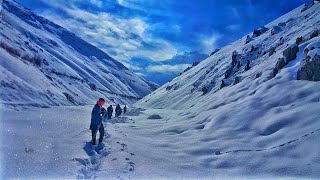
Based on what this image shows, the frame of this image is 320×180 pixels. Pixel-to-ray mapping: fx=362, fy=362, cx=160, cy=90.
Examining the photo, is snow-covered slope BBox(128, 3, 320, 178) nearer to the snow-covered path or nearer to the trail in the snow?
the snow-covered path

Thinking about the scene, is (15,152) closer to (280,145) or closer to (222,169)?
(222,169)

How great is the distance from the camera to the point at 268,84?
89.5 ft

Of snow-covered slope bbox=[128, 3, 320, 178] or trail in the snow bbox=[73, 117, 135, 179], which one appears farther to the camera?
snow-covered slope bbox=[128, 3, 320, 178]

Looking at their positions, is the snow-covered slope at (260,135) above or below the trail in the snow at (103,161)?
above

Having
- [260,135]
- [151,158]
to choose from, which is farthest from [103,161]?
[260,135]

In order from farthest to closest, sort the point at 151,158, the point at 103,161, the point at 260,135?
the point at 260,135, the point at 151,158, the point at 103,161

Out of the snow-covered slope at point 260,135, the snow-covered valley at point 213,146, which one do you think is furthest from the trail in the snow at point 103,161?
the snow-covered slope at point 260,135

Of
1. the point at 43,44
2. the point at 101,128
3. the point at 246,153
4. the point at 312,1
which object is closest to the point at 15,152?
the point at 101,128

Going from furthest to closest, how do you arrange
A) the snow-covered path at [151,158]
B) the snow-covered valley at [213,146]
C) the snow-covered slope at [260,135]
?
the snow-covered slope at [260,135]
the snow-covered valley at [213,146]
the snow-covered path at [151,158]

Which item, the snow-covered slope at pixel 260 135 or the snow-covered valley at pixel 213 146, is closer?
the snow-covered valley at pixel 213 146

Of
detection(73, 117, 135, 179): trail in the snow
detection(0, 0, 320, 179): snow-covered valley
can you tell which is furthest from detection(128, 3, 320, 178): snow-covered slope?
detection(73, 117, 135, 179): trail in the snow

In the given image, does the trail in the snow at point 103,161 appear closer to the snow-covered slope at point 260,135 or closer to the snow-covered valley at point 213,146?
the snow-covered valley at point 213,146

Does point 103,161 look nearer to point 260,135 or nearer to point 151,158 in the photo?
point 151,158

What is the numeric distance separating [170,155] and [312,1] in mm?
69411
